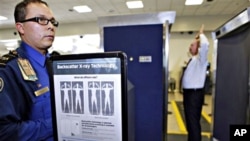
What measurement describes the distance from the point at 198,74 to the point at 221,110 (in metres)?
0.59

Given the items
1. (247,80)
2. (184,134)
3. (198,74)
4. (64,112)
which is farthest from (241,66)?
(64,112)

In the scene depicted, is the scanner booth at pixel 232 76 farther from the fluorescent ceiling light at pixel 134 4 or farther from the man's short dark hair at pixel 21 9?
the fluorescent ceiling light at pixel 134 4

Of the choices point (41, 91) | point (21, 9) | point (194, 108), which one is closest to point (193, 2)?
point (194, 108)

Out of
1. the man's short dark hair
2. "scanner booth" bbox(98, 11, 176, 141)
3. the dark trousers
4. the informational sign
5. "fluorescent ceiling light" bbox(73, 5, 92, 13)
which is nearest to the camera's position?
the informational sign

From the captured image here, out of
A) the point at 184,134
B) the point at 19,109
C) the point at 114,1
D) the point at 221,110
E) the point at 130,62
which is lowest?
the point at 184,134

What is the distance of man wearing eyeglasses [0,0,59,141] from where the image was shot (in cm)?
67

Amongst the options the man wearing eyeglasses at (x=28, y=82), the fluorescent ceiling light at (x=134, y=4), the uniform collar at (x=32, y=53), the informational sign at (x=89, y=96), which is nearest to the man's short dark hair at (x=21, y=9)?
the man wearing eyeglasses at (x=28, y=82)

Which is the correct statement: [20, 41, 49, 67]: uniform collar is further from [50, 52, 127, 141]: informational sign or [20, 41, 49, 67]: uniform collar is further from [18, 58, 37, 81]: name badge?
[50, 52, 127, 141]: informational sign

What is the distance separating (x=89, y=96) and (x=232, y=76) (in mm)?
2100

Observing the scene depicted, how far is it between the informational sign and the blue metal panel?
4.76ft

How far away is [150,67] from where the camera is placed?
207 cm

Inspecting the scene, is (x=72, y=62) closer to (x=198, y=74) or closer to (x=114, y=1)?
(x=198, y=74)

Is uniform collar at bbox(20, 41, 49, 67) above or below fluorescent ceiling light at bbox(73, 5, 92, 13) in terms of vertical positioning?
below

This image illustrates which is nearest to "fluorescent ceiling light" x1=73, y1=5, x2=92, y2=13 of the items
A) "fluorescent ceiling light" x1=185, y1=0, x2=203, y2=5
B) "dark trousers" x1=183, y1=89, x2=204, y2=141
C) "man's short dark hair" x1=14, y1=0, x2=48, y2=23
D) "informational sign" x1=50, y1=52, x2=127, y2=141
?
"fluorescent ceiling light" x1=185, y1=0, x2=203, y2=5
